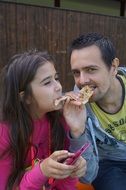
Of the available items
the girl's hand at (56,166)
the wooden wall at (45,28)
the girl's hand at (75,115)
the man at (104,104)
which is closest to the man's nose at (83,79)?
the man at (104,104)

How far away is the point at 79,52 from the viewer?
2391 mm

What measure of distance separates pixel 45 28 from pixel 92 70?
4.32 meters

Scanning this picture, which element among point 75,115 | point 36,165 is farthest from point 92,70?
point 36,165

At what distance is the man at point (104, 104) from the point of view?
235 cm

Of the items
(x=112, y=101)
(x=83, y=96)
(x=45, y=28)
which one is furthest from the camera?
(x=45, y=28)

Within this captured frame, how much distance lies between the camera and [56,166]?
1.77 metres

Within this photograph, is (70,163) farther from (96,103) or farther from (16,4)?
(16,4)

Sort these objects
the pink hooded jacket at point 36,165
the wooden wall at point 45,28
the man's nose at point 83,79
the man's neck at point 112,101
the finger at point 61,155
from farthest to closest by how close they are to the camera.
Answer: the wooden wall at point 45,28, the man's neck at point 112,101, the man's nose at point 83,79, the pink hooded jacket at point 36,165, the finger at point 61,155

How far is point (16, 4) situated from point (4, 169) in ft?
14.0

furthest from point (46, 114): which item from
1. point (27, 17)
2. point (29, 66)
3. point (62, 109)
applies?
point (27, 17)

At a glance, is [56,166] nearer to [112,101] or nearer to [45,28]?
[112,101]

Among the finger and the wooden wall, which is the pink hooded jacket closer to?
the finger

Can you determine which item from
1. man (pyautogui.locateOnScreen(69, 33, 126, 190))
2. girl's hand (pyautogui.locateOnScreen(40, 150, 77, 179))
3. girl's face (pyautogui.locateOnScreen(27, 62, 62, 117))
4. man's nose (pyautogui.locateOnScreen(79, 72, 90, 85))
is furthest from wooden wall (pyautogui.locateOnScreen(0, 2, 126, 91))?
girl's hand (pyautogui.locateOnScreen(40, 150, 77, 179))

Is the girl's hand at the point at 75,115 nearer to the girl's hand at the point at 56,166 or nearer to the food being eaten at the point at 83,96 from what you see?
the food being eaten at the point at 83,96
